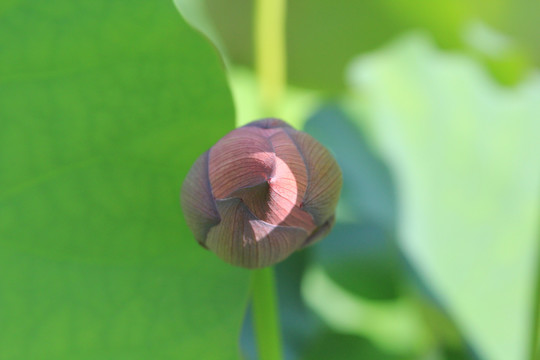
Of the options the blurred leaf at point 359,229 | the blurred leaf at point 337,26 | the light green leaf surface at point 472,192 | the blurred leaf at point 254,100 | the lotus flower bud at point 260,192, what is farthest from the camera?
the blurred leaf at point 337,26

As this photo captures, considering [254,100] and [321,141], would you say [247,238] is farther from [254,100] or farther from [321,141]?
[254,100]

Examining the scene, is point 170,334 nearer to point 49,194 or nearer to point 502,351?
point 49,194

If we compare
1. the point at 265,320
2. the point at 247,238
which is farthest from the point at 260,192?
the point at 265,320

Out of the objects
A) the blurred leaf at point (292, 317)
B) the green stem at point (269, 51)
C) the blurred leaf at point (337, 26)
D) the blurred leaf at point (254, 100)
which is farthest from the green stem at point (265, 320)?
the blurred leaf at point (337, 26)

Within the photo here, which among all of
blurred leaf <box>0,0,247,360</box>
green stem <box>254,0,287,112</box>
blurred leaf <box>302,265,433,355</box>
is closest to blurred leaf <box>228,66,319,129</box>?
green stem <box>254,0,287,112</box>

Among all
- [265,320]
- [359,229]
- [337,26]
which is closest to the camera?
[265,320]

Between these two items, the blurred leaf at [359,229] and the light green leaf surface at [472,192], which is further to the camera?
the blurred leaf at [359,229]

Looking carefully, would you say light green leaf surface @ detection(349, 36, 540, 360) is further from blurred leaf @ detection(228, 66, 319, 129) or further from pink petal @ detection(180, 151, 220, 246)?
pink petal @ detection(180, 151, 220, 246)

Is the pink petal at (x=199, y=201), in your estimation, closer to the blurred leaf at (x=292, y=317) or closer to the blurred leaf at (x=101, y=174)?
the blurred leaf at (x=101, y=174)
